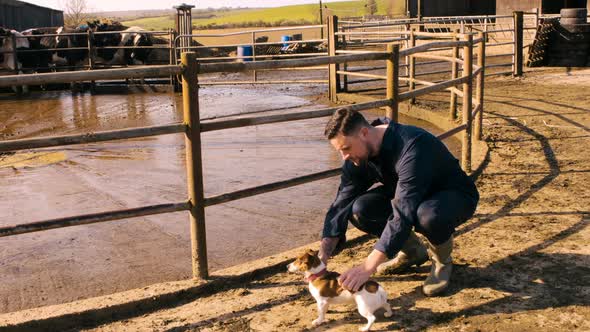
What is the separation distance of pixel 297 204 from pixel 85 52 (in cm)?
1567

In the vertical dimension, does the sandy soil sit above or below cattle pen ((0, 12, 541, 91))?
below

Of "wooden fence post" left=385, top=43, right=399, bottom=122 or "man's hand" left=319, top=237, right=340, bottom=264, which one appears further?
"wooden fence post" left=385, top=43, right=399, bottom=122

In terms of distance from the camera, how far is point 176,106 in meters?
12.9

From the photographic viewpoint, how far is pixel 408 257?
382 centimetres

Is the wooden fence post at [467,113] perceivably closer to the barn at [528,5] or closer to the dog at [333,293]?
the dog at [333,293]

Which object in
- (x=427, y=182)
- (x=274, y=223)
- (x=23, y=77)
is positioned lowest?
(x=274, y=223)

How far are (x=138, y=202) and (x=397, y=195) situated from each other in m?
3.36

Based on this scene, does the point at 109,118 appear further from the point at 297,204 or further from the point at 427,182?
the point at 427,182

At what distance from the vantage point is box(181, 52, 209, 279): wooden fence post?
3.79 m

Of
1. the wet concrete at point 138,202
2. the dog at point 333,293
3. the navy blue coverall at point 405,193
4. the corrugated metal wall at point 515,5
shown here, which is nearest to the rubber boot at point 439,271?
the navy blue coverall at point 405,193

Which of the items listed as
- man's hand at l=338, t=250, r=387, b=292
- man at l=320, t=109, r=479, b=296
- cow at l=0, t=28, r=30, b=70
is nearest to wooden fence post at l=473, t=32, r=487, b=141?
man at l=320, t=109, r=479, b=296

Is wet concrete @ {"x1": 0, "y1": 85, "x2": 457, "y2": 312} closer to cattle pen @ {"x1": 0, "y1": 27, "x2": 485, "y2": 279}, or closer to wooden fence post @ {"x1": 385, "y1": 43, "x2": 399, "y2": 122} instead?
cattle pen @ {"x1": 0, "y1": 27, "x2": 485, "y2": 279}

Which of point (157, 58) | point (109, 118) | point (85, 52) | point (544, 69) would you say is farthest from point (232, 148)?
point (157, 58)

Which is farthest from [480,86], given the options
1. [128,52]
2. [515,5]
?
[515,5]
